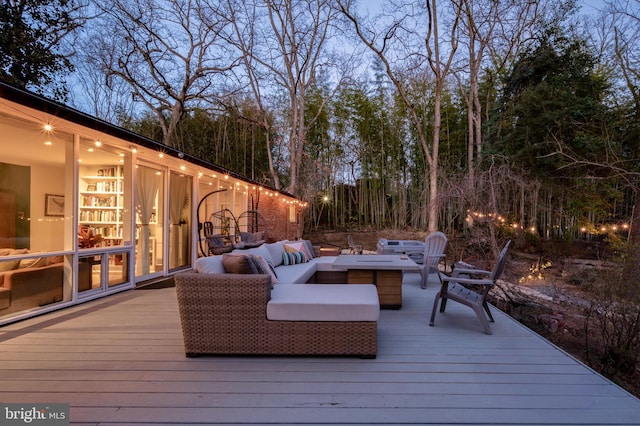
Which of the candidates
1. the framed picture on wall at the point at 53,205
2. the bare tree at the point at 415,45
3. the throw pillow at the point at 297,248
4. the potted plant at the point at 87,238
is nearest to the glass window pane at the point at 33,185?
the framed picture on wall at the point at 53,205

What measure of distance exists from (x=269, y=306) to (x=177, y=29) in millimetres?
13161

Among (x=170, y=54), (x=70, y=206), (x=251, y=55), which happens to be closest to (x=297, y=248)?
(x=70, y=206)

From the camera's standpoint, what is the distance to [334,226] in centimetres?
1537

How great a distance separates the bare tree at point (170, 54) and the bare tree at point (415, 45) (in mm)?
4938

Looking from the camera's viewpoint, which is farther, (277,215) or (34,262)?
(277,215)

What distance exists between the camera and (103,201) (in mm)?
5426

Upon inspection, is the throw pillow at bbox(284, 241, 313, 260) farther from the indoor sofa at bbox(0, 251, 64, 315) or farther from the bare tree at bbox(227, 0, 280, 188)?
the bare tree at bbox(227, 0, 280, 188)

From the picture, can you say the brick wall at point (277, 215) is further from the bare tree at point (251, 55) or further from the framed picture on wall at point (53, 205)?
the framed picture on wall at point (53, 205)

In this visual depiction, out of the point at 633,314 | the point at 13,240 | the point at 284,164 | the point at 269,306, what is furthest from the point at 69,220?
the point at 284,164

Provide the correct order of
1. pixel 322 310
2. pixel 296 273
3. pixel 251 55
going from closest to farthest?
pixel 322 310, pixel 296 273, pixel 251 55

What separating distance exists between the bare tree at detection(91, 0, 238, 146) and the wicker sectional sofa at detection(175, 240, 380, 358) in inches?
436

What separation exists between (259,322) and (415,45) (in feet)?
41.5

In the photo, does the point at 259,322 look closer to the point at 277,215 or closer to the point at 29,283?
the point at 29,283

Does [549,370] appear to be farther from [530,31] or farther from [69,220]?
[530,31]
